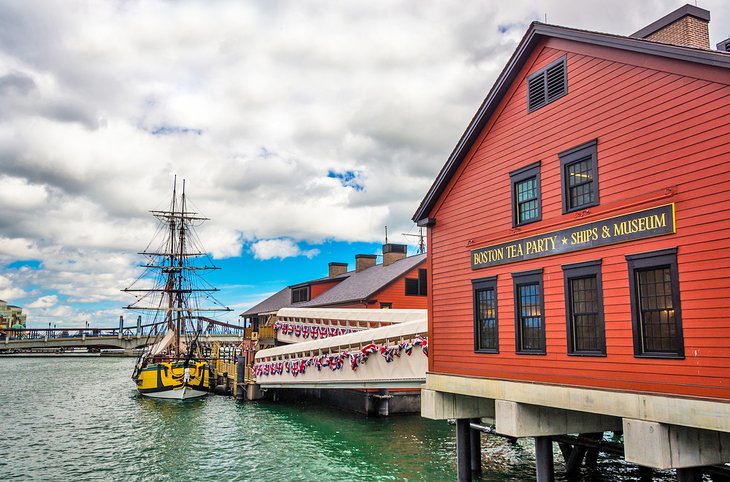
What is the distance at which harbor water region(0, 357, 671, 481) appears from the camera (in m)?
20.8

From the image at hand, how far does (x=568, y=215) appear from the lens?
13.5 meters

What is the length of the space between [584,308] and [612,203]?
7.83 ft

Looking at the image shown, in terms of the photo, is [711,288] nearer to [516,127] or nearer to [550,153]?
[550,153]

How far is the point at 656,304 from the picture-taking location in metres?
11.4

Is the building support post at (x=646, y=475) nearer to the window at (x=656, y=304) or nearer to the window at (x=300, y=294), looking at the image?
the window at (x=656, y=304)

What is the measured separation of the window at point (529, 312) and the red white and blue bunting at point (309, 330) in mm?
20473

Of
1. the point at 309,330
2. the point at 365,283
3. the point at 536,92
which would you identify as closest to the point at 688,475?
the point at 536,92

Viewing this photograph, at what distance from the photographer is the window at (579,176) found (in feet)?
42.7

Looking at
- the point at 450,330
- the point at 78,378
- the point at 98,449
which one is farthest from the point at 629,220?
the point at 78,378

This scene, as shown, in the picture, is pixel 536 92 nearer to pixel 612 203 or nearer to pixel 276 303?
pixel 612 203

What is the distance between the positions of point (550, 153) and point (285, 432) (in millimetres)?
20305

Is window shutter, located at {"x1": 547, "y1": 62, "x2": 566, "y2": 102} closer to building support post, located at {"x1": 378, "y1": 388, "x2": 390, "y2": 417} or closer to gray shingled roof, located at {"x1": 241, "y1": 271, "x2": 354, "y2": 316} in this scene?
building support post, located at {"x1": 378, "y1": 388, "x2": 390, "y2": 417}

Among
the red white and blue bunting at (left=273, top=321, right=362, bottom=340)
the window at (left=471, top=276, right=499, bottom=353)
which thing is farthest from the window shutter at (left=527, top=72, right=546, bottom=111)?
the red white and blue bunting at (left=273, top=321, right=362, bottom=340)

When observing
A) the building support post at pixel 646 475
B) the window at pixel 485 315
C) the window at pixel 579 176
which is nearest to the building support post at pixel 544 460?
the window at pixel 485 315
